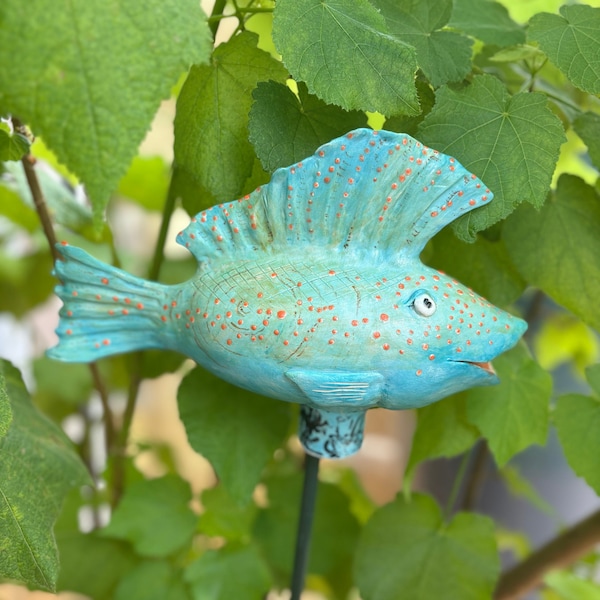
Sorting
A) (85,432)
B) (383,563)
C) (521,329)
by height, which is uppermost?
(521,329)

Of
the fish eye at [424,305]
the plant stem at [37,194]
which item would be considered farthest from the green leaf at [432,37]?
the plant stem at [37,194]

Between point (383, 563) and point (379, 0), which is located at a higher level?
point (379, 0)

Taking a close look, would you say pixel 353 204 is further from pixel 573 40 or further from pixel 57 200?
pixel 57 200

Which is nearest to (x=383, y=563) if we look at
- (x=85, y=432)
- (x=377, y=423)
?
(x=85, y=432)

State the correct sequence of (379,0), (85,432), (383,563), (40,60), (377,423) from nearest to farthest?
(40,60) → (379,0) → (383,563) → (85,432) → (377,423)

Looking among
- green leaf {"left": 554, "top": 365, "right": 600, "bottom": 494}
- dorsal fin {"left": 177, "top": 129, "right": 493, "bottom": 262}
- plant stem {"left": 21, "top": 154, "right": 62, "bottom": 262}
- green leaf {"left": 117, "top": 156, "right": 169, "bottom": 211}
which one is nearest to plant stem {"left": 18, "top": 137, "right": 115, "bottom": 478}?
plant stem {"left": 21, "top": 154, "right": 62, "bottom": 262}

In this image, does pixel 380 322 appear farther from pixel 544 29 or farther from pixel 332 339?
pixel 544 29

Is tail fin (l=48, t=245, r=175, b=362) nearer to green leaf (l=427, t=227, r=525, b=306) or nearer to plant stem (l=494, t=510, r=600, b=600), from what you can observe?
green leaf (l=427, t=227, r=525, b=306)

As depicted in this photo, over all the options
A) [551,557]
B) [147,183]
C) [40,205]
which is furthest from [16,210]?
[551,557]
